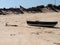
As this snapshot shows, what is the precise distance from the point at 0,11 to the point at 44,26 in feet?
35.6

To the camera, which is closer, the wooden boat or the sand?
the sand

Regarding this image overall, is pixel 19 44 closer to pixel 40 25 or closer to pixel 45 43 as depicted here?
pixel 45 43

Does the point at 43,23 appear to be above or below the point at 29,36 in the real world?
below

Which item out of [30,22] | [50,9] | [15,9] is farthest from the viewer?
[15,9]

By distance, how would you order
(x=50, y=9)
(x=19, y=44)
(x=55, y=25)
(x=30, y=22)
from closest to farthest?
(x=19, y=44), (x=55, y=25), (x=30, y=22), (x=50, y=9)

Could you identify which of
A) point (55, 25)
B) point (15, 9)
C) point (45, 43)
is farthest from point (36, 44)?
point (15, 9)

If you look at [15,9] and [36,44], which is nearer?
[36,44]

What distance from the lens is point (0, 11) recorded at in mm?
18547

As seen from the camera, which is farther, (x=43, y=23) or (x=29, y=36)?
(x=43, y=23)

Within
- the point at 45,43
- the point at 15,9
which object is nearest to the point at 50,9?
the point at 15,9

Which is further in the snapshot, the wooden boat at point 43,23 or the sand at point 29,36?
the wooden boat at point 43,23

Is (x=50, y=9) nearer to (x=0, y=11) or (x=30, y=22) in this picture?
(x=0, y=11)

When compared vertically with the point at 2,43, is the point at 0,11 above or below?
below

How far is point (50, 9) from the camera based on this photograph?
1783 cm
